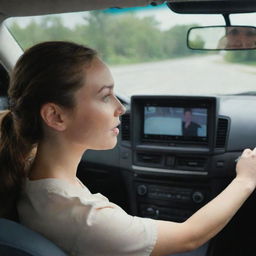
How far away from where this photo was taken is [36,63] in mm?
1655

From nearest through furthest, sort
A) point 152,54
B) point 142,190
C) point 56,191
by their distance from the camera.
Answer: point 56,191
point 142,190
point 152,54

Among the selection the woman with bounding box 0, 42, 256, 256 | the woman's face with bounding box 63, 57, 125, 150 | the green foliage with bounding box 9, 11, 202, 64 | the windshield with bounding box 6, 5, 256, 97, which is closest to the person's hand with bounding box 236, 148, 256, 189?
the woman with bounding box 0, 42, 256, 256

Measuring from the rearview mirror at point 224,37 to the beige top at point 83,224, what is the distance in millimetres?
1667

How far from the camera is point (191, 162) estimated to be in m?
3.48

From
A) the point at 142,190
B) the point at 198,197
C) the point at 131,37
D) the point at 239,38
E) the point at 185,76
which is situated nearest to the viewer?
the point at 239,38

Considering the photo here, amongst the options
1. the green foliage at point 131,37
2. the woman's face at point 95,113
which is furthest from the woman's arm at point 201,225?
the green foliage at point 131,37

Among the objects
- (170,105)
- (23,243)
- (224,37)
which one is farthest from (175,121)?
(23,243)

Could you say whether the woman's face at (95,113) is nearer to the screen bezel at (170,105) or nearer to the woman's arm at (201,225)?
the woman's arm at (201,225)

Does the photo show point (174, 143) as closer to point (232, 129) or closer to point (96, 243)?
point (232, 129)

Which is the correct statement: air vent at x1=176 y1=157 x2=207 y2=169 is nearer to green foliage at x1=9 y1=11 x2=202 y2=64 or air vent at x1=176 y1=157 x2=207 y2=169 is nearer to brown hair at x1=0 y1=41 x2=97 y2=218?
brown hair at x1=0 y1=41 x2=97 y2=218

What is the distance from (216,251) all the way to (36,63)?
2614 millimetres

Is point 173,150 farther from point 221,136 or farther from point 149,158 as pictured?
point 221,136

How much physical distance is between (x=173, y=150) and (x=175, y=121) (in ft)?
0.75

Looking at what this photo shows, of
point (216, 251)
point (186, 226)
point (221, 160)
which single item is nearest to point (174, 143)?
point (221, 160)
